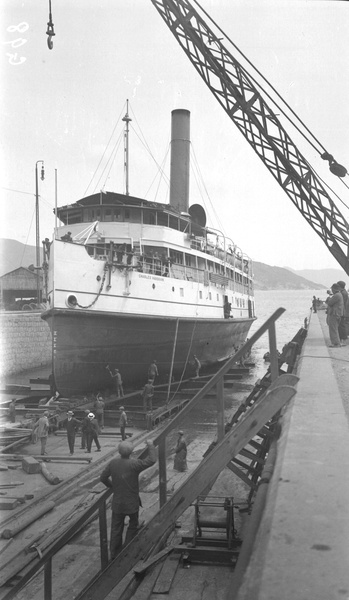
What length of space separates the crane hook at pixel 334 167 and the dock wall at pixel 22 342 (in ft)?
65.3

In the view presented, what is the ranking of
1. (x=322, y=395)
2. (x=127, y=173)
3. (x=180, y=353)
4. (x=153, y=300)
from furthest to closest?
(x=127, y=173) → (x=180, y=353) → (x=153, y=300) → (x=322, y=395)

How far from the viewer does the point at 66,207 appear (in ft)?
68.2

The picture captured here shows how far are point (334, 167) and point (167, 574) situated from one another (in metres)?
12.2

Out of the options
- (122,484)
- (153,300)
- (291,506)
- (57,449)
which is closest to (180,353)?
(153,300)

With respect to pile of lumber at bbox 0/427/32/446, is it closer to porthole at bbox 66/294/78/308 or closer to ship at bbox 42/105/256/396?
ship at bbox 42/105/256/396

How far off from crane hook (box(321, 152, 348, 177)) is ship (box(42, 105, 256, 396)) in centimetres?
719

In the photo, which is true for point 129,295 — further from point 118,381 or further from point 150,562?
point 150,562

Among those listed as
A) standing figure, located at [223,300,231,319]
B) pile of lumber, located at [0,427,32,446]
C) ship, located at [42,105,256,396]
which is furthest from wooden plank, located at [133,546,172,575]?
standing figure, located at [223,300,231,319]

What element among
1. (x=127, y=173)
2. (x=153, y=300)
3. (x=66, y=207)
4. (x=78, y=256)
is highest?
(x=127, y=173)

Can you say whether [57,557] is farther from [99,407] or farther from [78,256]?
[78,256]

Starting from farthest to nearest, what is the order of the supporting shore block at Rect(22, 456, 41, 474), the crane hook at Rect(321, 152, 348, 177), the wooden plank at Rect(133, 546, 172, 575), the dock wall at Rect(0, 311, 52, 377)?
the dock wall at Rect(0, 311, 52, 377) < the crane hook at Rect(321, 152, 348, 177) < the supporting shore block at Rect(22, 456, 41, 474) < the wooden plank at Rect(133, 546, 172, 575)

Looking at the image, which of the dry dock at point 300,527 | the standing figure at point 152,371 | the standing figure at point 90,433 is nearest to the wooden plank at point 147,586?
the dry dock at point 300,527

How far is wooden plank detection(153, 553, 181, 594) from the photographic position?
436 centimetres

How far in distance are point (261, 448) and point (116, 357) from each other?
453 inches
